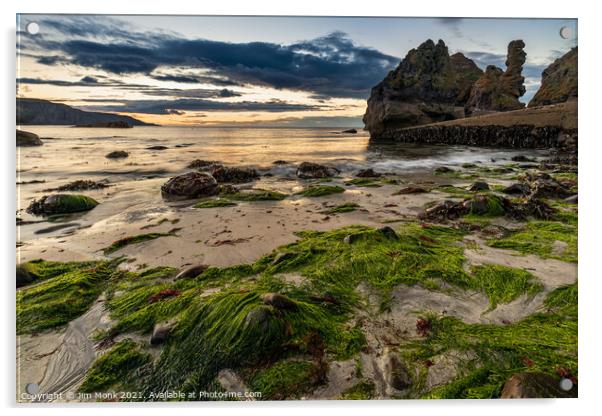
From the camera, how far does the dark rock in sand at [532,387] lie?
6.06ft

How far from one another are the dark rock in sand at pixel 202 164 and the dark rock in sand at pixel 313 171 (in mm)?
1549

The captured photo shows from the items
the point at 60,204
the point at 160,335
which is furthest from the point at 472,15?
Result: the point at 60,204

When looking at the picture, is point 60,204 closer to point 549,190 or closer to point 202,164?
point 202,164

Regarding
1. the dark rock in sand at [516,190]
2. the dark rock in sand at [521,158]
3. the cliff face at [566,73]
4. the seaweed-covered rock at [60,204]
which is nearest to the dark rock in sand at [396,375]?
the cliff face at [566,73]

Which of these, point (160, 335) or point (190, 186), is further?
point (190, 186)

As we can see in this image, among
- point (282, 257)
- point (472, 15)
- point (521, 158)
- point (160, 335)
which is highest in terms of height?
point (472, 15)

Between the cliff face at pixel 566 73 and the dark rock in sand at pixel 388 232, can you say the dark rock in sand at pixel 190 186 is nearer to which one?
the dark rock in sand at pixel 388 232

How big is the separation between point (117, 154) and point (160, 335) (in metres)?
3.94

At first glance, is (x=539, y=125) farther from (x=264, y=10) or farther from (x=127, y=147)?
(x=127, y=147)

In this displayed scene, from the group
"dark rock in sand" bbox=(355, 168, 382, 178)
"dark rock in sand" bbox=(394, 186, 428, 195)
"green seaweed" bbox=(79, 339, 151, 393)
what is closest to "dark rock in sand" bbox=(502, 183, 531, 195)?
"dark rock in sand" bbox=(394, 186, 428, 195)

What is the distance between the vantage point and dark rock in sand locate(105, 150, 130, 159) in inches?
179

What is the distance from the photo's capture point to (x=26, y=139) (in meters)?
2.74
